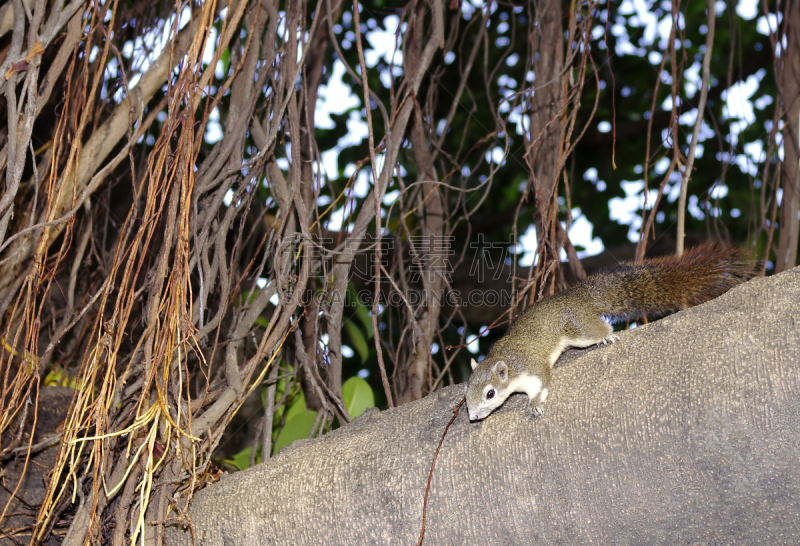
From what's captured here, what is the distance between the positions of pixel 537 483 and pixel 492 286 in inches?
100

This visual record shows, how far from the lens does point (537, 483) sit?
111cm

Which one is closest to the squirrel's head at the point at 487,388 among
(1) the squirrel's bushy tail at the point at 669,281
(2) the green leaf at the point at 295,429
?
(1) the squirrel's bushy tail at the point at 669,281

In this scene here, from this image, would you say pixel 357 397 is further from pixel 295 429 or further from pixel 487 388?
pixel 487 388

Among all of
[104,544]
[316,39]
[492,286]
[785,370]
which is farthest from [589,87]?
[104,544]

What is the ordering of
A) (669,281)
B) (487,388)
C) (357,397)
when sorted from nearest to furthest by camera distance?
1. (487,388)
2. (669,281)
3. (357,397)

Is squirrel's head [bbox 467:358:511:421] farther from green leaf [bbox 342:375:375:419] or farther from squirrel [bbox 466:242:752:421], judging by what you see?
green leaf [bbox 342:375:375:419]

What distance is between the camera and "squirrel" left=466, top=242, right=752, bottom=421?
1639mm

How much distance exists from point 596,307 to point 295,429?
38.9 inches

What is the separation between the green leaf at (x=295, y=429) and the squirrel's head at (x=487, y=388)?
0.55 meters

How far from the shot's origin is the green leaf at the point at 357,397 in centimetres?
203

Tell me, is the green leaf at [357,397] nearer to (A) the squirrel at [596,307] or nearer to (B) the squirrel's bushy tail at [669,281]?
(A) the squirrel at [596,307]

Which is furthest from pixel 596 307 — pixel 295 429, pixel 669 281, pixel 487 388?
pixel 295 429

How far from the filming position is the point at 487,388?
1543 mm

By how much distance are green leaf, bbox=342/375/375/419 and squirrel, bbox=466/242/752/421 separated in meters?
0.36
